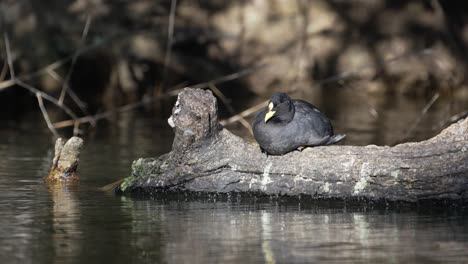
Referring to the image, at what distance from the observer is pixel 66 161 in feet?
25.3

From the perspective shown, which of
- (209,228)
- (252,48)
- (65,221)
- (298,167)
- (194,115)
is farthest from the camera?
(252,48)

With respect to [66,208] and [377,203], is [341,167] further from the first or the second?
[66,208]

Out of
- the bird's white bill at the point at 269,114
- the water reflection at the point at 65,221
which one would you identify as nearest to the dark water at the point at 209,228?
the water reflection at the point at 65,221

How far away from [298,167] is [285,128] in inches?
13.7

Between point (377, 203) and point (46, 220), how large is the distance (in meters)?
2.52

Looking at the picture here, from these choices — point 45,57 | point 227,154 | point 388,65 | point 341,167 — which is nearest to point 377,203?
point 341,167

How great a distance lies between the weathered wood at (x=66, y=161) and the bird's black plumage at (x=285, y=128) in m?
1.89

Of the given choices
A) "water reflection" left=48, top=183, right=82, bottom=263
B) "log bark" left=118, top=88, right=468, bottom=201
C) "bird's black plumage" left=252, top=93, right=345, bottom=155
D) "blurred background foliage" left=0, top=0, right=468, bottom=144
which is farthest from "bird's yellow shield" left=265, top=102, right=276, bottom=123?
"blurred background foliage" left=0, top=0, right=468, bottom=144

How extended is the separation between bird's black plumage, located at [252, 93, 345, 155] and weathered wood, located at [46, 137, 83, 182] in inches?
74.4

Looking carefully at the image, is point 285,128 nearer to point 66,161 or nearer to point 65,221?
point 65,221

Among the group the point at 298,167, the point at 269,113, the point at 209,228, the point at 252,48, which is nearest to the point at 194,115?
the point at 269,113

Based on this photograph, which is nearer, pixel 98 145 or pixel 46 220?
pixel 46 220

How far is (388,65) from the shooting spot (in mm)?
21422

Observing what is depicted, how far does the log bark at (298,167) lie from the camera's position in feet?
20.8
